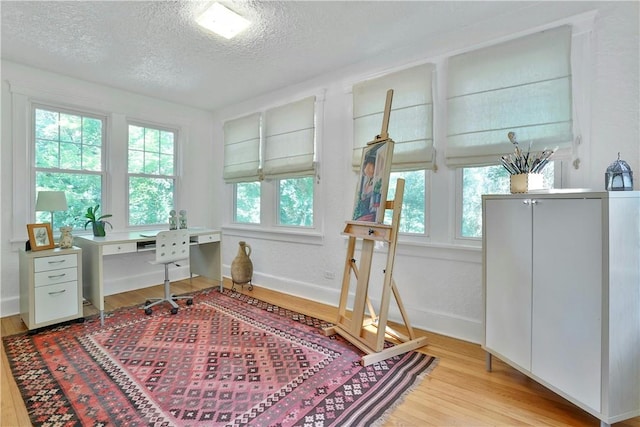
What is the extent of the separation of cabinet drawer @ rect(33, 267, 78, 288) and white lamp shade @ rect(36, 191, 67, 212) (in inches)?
24.3

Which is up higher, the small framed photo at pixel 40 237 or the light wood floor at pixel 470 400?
the small framed photo at pixel 40 237

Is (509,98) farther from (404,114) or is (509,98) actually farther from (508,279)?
(508,279)

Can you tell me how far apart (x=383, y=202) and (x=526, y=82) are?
52.9 inches

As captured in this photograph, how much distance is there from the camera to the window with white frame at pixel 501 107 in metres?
2.14

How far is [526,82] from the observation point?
2246 millimetres

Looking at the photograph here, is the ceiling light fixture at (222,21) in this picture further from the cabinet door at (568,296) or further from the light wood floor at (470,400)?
the light wood floor at (470,400)

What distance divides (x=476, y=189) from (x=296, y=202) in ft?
6.74

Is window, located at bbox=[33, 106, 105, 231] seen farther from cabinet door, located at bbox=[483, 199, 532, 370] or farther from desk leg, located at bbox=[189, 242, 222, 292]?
cabinet door, located at bbox=[483, 199, 532, 370]

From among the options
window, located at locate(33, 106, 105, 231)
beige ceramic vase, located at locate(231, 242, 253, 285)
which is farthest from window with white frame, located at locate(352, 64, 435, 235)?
window, located at locate(33, 106, 105, 231)

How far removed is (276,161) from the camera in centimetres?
394

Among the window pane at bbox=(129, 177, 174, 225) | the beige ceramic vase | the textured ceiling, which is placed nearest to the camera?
the textured ceiling

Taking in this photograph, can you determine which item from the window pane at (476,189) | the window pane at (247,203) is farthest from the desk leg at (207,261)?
the window pane at (476,189)

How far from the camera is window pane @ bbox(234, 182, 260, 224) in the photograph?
4355 millimetres

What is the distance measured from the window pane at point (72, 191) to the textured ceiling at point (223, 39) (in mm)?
1152
